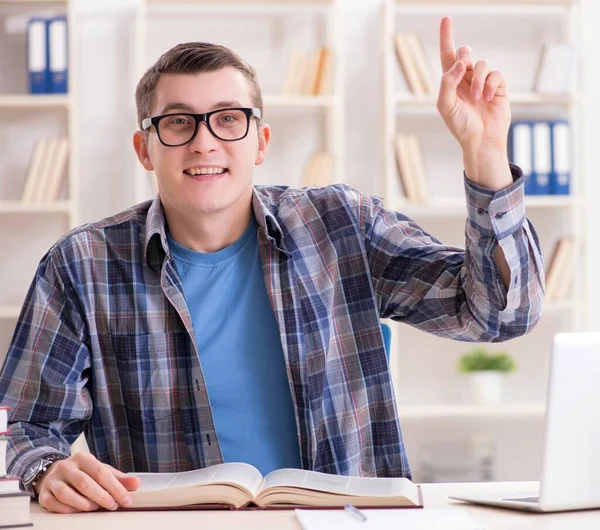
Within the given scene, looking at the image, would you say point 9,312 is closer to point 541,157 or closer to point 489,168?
point 541,157

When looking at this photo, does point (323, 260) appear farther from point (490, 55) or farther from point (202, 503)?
point (490, 55)

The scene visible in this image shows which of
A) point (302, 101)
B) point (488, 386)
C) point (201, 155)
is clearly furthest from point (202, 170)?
point (488, 386)

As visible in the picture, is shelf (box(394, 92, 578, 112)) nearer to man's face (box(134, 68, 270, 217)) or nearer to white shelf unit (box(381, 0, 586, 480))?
white shelf unit (box(381, 0, 586, 480))

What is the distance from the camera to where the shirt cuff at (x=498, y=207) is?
1.45 meters

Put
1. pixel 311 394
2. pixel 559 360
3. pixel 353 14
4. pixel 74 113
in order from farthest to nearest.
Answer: pixel 353 14
pixel 74 113
pixel 311 394
pixel 559 360

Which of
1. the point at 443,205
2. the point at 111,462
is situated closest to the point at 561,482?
the point at 111,462

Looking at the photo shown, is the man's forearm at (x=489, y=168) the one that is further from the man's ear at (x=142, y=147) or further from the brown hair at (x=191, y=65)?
the man's ear at (x=142, y=147)

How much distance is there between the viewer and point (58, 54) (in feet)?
11.9

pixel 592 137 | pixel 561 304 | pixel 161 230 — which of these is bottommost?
pixel 561 304

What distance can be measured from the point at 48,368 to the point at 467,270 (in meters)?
0.76

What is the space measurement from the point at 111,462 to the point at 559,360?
923mm

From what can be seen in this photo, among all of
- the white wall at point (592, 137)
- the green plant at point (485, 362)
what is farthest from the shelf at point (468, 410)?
the white wall at point (592, 137)

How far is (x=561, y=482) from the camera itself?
1219mm

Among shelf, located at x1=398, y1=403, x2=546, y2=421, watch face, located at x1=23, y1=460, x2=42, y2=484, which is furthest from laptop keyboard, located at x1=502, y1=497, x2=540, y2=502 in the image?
shelf, located at x1=398, y1=403, x2=546, y2=421
